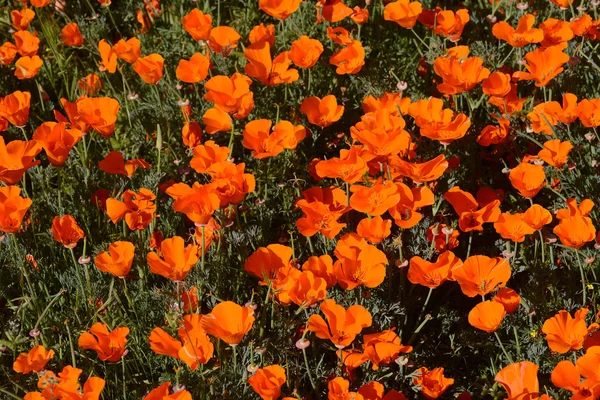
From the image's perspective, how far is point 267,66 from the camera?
113 inches

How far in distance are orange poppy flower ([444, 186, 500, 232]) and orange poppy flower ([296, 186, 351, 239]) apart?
0.30 meters

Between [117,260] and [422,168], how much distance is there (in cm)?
86

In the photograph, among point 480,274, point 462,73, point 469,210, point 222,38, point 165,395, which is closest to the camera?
point 165,395

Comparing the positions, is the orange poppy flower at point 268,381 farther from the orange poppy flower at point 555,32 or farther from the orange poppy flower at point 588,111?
the orange poppy flower at point 555,32

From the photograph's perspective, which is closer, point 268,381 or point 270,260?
point 268,381

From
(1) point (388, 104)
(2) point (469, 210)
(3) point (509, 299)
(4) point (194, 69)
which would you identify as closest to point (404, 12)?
(1) point (388, 104)

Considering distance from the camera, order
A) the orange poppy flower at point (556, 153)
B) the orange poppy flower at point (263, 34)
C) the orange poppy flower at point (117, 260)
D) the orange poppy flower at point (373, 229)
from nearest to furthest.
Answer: the orange poppy flower at point (117, 260)
the orange poppy flower at point (373, 229)
the orange poppy flower at point (556, 153)
the orange poppy flower at point (263, 34)

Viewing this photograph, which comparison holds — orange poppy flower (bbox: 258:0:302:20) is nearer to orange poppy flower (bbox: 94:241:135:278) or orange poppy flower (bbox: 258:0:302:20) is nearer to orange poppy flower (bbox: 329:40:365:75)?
orange poppy flower (bbox: 329:40:365:75)

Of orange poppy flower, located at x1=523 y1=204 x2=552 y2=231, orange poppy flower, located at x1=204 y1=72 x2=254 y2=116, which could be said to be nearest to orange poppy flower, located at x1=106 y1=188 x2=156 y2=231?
orange poppy flower, located at x1=204 y1=72 x2=254 y2=116

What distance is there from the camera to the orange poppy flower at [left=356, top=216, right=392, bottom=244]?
2.29 meters

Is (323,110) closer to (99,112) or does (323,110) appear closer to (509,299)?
(99,112)

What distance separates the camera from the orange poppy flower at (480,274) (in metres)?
2.21

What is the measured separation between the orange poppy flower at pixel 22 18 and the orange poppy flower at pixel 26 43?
18 cm

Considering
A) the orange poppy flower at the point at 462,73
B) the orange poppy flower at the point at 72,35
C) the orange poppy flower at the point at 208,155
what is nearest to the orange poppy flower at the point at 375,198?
the orange poppy flower at the point at 208,155
